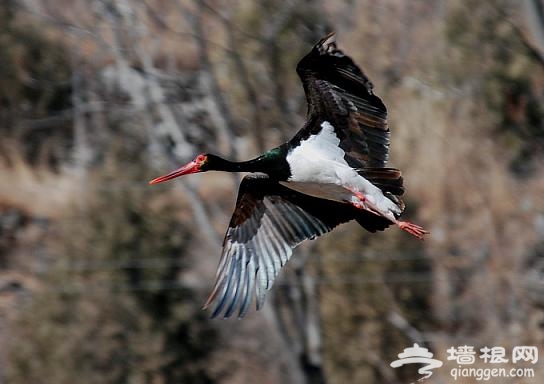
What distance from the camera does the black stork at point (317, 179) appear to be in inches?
308

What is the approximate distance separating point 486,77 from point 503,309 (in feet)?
10.8

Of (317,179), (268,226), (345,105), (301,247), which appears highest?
(301,247)

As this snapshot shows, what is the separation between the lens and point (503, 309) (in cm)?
1633

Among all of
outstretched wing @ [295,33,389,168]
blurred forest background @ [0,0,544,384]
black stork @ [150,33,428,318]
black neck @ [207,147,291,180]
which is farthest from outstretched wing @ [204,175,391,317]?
blurred forest background @ [0,0,544,384]

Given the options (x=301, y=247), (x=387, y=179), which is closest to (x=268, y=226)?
(x=387, y=179)

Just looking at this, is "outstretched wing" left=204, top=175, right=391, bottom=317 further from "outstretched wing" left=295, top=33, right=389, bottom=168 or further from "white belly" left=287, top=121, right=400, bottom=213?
"outstretched wing" left=295, top=33, right=389, bottom=168

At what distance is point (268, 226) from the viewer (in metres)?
8.57

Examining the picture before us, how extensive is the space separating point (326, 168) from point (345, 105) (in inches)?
17.2

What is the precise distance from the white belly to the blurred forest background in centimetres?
636

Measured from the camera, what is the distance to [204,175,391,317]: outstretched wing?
825 centimetres

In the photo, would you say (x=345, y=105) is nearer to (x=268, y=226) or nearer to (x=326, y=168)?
(x=326, y=168)

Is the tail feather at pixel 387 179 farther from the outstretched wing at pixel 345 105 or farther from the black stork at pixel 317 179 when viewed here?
the outstretched wing at pixel 345 105

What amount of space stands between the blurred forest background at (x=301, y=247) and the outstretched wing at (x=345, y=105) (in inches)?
250

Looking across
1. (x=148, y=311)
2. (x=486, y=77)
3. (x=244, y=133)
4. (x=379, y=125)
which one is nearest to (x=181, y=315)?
(x=148, y=311)
